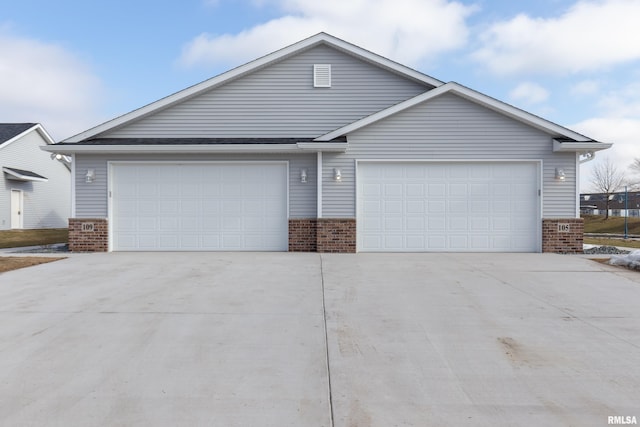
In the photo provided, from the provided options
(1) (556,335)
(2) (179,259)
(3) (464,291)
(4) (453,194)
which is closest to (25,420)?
(1) (556,335)

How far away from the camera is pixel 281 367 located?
3.46 m

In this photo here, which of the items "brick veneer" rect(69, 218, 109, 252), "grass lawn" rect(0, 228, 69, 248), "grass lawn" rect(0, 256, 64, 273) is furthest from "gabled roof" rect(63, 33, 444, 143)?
"grass lawn" rect(0, 228, 69, 248)

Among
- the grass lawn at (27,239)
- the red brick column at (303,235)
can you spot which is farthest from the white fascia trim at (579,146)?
the grass lawn at (27,239)

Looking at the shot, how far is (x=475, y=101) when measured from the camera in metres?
10.3

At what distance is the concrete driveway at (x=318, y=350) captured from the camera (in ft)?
9.18

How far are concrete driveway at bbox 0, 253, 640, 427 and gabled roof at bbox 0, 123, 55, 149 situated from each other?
16.8 metres

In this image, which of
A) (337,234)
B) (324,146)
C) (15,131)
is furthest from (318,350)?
(15,131)

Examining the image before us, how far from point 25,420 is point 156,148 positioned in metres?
8.79

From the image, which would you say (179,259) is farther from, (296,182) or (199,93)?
(199,93)

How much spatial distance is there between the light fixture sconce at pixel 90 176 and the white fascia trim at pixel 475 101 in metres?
6.38

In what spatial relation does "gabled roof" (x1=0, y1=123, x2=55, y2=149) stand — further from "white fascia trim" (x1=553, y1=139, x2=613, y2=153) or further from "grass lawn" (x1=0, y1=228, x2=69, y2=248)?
"white fascia trim" (x1=553, y1=139, x2=613, y2=153)

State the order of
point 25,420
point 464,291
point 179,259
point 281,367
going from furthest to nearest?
1. point 179,259
2. point 464,291
3. point 281,367
4. point 25,420

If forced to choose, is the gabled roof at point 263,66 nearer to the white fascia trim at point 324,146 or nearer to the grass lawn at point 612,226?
the white fascia trim at point 324,146

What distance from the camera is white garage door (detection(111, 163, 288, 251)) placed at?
10.9 m
